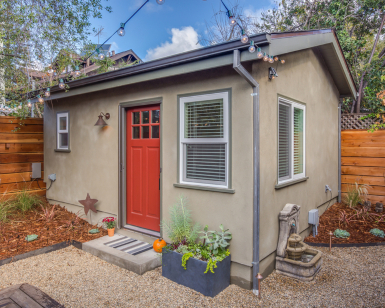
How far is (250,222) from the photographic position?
333 cm

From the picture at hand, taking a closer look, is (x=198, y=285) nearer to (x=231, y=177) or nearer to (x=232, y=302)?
(x=232, y=302)

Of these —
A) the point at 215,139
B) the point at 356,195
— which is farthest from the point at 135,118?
the point at 356,195

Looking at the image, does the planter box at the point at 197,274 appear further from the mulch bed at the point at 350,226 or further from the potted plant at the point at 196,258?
the mulch bed at the point at 350,226

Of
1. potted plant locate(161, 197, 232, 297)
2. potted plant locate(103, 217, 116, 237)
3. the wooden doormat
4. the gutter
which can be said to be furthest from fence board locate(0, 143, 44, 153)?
the gutter

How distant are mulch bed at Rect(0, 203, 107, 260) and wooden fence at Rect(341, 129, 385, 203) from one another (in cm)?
598

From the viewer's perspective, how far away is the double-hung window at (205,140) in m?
3.64

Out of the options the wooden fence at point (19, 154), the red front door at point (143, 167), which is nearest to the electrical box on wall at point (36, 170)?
the wooden fence at point (19, 154)

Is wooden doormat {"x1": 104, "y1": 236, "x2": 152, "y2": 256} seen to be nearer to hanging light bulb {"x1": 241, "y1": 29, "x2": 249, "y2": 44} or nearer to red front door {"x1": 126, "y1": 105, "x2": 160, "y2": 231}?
red front door {"x1": 126, "y1": 105, "x2": 160, "y2": 231}

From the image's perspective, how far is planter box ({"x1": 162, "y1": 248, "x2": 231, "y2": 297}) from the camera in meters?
3.17

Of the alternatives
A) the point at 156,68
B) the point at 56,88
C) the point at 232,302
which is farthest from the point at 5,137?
the point at 232,302

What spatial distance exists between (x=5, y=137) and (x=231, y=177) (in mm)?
5510

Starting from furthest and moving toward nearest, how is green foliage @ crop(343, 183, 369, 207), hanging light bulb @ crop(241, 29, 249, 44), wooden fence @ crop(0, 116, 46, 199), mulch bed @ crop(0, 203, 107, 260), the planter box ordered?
1. green foliage @ crop(343, 183, 369, 207)
2. wooden fence @ crop(0, 116, 46, 199)
3. mulch bed @ crop(0, 203, 107, 260)
4. the planter box
5. hanging light bulb @ crop(241, 29, 249, 44)

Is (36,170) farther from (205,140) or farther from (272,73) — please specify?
(272,73)

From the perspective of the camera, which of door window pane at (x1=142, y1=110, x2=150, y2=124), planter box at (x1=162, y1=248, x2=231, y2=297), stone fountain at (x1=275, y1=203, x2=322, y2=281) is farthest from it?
door window pane at (x1=142, y1=110, x2=150, y2=124)
